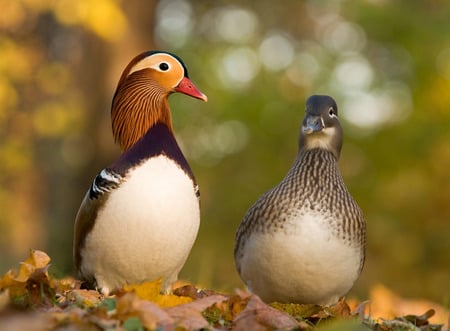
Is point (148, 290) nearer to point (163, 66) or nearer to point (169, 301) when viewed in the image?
point (169, 301)

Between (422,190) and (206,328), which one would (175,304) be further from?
(422,190)

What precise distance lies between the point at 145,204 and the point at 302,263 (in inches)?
30.4

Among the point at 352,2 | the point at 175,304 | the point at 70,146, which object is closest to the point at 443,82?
the point at 352,2

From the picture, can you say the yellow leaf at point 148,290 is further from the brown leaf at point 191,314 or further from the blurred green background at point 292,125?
the blurred green background at point 292,125

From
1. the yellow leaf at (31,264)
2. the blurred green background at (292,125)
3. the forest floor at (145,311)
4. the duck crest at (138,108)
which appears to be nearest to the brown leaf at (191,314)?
the forest floor at (145,311)

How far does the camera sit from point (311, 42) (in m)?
15.7

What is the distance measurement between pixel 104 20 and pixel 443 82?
4818 millimetres

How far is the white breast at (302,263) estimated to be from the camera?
4.11m

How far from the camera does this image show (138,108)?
4.48 m

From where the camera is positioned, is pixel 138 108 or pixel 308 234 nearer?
pixel 308 234

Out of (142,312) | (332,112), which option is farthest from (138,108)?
(142,312)

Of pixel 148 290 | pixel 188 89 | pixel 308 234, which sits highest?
pixel 188 89

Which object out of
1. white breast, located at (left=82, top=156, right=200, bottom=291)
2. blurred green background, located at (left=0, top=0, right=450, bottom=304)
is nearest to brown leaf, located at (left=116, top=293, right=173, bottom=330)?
white breast, located at (left=82, top=156, right=200, bottom=291)

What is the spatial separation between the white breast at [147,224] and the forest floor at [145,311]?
0.21 meters
